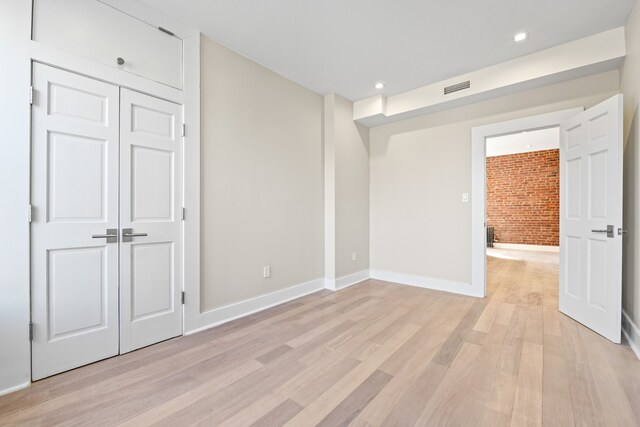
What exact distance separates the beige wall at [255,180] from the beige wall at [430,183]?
1.15 meters

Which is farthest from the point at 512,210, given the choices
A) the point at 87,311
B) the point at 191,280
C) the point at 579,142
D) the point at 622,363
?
the point at 87,311

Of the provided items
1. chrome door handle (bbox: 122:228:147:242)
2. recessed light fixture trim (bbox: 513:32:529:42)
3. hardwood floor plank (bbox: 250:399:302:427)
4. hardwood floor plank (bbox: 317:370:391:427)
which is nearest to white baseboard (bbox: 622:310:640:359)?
hardwood floor plank (bbox: 317:370:391:427)

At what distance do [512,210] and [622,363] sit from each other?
785cm

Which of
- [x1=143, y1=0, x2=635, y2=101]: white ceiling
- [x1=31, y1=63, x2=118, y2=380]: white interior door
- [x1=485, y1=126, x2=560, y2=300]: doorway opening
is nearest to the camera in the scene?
[x1=31, y1=63, x2=118, y2=380]: white interior door

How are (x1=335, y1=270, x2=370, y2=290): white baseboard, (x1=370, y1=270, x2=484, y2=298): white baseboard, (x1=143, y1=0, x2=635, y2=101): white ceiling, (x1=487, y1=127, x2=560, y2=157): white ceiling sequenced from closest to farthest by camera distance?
(x1=143, y1=0, x2=635, y2=101): white ceiling
(x1=370, y1=270, x2=484, y2=298): white baseboard
(x1=335, y1=270, x2=370, y2=290): white baseboard
(x1=487, y1=127, x2=560, y2=157): white ceiling

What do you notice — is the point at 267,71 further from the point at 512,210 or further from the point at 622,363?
the point at 512,210

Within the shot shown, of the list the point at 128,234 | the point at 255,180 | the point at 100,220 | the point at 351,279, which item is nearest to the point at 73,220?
the point at 100,220

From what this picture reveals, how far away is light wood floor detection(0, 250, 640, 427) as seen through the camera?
1507mm

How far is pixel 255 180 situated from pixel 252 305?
4.58ft

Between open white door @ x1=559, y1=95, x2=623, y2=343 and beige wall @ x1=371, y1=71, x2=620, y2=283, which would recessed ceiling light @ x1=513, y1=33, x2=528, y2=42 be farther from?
open white door @ x1=559, y1=95, x2=623, y2=343

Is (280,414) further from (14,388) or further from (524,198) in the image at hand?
(524,198)

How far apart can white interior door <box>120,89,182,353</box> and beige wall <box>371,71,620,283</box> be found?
3.09 meters

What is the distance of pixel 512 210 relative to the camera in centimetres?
873

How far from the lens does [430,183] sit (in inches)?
161
